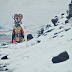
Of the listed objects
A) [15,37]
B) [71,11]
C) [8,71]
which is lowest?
[15,37]

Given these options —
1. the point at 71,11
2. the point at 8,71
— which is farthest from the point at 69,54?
the point at 71,11

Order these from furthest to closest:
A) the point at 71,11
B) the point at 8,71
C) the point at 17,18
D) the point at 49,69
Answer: the point at 17,18, the point at 71,11, the point at 8,71, the point at 49,69

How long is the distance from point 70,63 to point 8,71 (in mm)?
3133

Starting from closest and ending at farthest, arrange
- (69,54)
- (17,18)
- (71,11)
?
(69,54) < (71,11) < (17,18)

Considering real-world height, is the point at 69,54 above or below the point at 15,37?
above

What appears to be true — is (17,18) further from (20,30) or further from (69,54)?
(69,54)

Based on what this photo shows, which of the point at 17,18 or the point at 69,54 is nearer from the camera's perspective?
the point at 69,54

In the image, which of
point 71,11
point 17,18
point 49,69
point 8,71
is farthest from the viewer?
point 17,18

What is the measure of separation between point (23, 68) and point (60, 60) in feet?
6.70

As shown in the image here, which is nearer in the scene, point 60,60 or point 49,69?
point 49,69

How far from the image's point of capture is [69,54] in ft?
26.9

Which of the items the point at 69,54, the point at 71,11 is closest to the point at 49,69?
the point at 69,54

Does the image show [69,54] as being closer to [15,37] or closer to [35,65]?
[35,65]

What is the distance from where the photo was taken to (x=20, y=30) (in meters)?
25.8
